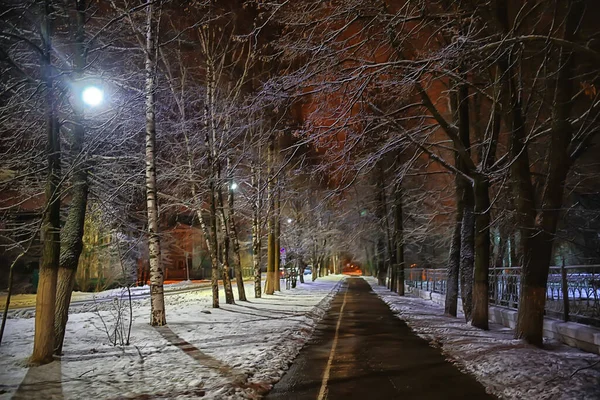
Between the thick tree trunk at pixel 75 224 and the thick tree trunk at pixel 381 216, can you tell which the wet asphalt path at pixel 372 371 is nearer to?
the thick tree trunk at pixel 75 224

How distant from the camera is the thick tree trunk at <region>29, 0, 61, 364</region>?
27.7 ft

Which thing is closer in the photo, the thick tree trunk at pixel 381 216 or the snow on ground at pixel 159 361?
the snow on ground at pixel 159 361

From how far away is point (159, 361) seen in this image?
9023 mm

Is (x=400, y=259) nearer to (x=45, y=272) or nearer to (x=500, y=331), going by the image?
(x=500, y=331)

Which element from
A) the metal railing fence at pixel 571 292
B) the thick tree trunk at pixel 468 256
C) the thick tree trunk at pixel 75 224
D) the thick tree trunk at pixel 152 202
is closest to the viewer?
the thick tree trunk at pixel 75 224

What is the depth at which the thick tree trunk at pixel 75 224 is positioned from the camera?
30.0 feet

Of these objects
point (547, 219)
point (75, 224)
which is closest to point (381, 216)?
point (547, 219)

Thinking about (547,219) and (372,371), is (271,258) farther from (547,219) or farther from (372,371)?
(372,371)

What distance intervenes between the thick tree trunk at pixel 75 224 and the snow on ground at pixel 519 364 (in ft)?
25.8

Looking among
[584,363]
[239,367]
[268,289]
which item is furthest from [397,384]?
[268,289]

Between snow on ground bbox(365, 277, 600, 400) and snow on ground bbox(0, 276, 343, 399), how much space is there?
3.60 meters

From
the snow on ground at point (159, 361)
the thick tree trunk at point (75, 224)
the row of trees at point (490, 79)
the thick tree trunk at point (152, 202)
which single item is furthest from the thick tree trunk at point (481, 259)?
the thick tree trunk at point (75, 224)

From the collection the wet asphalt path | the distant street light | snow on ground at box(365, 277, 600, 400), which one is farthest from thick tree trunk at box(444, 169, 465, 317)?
the distant street light

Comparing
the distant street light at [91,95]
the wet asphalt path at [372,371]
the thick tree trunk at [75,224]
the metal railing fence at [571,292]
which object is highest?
the distant street light at [91,95]
